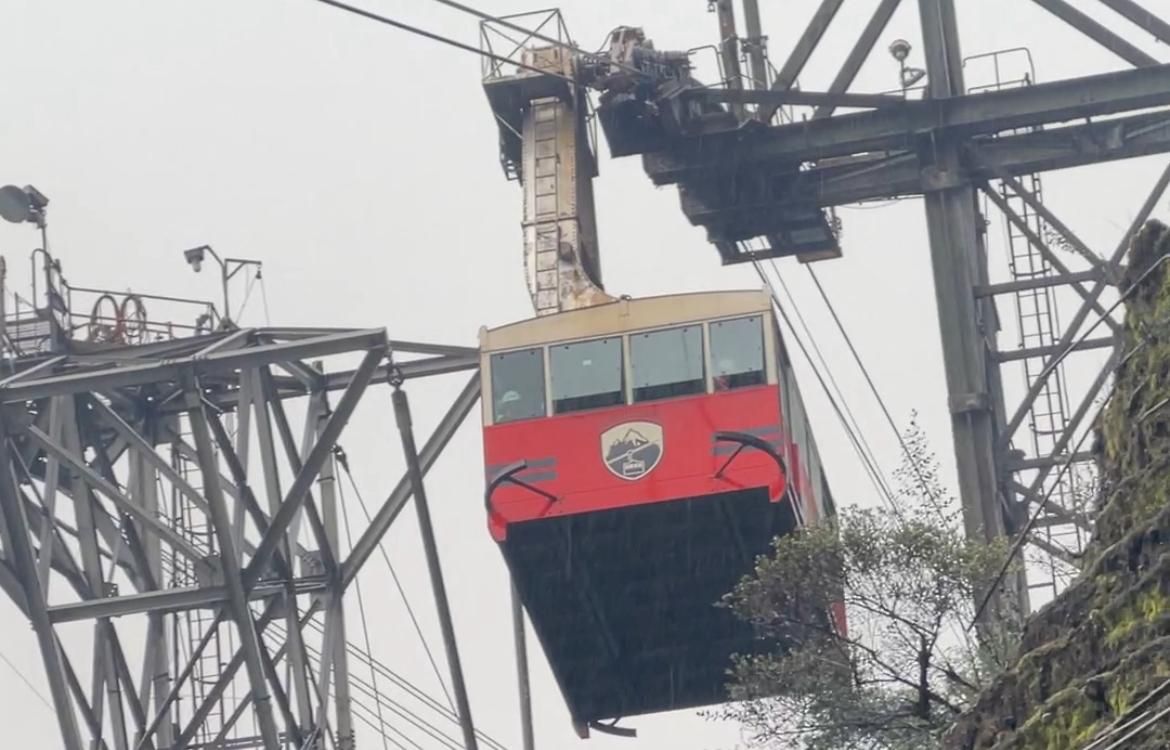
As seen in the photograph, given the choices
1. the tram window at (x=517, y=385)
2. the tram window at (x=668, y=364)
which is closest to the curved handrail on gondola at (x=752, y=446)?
the tram window at (x=668, y=364)

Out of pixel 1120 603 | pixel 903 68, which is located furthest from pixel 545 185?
pixel 1120 603

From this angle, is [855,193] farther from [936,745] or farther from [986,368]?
[936,745]

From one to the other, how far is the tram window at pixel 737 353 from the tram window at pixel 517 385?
1.72 metres

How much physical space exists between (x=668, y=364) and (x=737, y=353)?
0.69 m

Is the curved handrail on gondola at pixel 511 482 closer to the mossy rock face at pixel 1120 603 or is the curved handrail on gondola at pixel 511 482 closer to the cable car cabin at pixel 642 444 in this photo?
the cable car cabin at pixel 642 444

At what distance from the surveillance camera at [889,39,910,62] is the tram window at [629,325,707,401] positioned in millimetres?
5956

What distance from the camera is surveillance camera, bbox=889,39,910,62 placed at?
2877cm

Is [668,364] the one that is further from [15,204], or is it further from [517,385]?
[15,204]

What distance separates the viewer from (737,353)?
24.2 m

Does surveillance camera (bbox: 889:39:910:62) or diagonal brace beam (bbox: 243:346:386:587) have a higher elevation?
surveillance camera (bbox: 889:39:910:62)

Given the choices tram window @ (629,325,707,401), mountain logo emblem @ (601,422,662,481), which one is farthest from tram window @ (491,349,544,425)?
tram window @ (629,325,707,401)

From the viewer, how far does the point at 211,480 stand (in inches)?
876

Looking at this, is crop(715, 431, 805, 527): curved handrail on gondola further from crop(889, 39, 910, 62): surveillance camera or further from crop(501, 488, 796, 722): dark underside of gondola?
crop(889, 39, 910, 62): surveillance camera

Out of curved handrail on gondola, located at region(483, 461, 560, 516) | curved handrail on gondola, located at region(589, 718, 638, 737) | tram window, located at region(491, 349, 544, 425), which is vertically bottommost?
curved handrail on gondola, located at region(589, 718, 638, 737)
